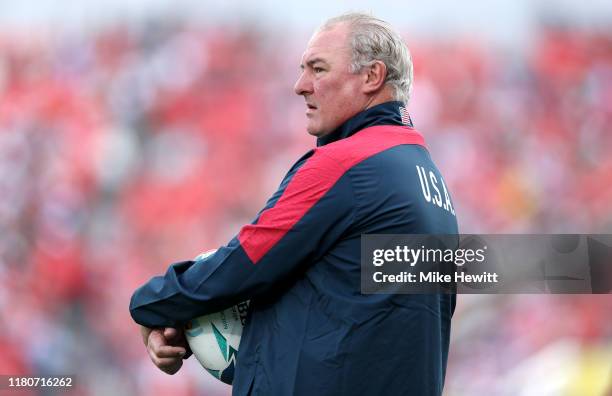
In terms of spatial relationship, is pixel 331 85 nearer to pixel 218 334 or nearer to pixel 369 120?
pixel 369 120

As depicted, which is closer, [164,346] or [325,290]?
[325,290]

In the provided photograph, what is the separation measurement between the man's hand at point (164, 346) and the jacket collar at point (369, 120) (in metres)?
0.56

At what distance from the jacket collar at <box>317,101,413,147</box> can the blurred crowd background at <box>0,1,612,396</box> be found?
2559 millimetres

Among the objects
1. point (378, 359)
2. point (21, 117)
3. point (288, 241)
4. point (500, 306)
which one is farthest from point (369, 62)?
point (21, 117)

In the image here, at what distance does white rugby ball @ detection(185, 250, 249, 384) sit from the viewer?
85.1 inches

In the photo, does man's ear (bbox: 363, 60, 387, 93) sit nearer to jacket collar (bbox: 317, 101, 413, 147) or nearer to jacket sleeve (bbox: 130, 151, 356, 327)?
jacket collar (bbox: 317, 101, 413, 147)

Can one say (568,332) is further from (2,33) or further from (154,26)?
(2,33)

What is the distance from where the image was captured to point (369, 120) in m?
2.14

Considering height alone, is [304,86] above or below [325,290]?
above

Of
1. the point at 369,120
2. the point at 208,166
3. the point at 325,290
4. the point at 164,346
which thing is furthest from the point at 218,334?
the point at 208,166

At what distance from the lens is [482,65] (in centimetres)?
484

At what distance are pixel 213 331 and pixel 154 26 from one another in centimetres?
297

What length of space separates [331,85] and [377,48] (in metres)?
0.14

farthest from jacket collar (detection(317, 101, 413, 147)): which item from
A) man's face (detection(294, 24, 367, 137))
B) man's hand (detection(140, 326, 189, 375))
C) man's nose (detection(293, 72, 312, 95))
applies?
man's hand (detection(140, 326, 189, 375))
